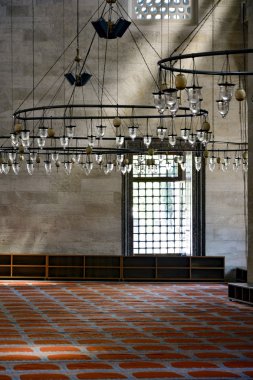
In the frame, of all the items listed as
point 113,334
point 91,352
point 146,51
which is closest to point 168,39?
point 146,51

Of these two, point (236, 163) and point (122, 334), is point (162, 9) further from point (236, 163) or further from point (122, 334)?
point (122, 334)

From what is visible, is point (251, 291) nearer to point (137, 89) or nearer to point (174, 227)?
point (174, 227)

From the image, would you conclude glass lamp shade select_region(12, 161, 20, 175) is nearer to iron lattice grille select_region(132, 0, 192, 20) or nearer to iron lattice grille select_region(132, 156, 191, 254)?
iron lattice grille select_region(132, 156, 191, 254)

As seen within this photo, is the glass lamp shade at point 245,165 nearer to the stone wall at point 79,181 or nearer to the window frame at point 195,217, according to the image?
the stone wall at point 79,181

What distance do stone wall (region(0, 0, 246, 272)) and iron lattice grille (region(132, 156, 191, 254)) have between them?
0.76m

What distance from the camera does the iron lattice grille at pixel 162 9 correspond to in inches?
918

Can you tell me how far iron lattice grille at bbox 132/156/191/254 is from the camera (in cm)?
2356

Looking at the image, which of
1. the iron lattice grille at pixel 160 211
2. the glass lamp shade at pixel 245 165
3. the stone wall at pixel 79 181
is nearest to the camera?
the glass lamp shade at pixel 245 165

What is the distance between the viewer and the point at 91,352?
38.9 ft

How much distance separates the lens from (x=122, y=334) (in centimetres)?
1356

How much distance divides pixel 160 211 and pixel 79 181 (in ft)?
8.03

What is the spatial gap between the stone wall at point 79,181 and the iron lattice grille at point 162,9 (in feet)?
0.90

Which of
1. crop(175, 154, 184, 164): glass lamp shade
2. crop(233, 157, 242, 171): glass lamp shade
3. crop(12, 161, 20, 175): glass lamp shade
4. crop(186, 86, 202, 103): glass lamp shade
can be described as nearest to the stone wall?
crop(233, 157, 242, 171): glass lamp shade

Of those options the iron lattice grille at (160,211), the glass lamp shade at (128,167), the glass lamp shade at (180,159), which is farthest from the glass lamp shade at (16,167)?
the glass lamp shade at (180,159)
